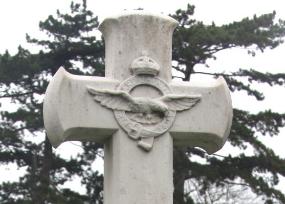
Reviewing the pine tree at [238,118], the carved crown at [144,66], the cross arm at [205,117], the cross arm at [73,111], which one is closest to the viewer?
the cross arm at [73,111]

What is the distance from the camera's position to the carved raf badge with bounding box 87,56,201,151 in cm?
492

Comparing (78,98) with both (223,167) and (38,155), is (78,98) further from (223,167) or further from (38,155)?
(38,155)

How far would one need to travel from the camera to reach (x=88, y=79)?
16.3 feet

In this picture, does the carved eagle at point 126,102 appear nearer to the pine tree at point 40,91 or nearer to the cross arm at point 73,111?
the cross arm at point 73,111

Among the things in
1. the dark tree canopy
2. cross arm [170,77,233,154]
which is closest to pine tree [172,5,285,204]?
the dark tree canopy

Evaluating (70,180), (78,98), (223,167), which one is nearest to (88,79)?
(78,98)

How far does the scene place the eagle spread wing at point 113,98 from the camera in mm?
4914

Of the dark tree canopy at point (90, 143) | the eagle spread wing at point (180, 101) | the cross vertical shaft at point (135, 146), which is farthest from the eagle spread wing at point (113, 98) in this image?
the dark tree canopy at point (90, 143)

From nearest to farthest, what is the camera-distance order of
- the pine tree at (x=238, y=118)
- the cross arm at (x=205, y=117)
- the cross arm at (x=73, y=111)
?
the cross arm at (x=73, y=111)
the cross arm at (x=205, y=117)
the pine tree at (x=238, y=118)

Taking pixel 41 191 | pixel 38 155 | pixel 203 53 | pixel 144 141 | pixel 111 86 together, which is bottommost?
pixel 144 141

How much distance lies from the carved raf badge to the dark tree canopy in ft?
45.4

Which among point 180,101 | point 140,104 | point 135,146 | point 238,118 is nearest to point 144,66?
point 140,104

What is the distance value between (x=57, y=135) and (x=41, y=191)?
15439mm

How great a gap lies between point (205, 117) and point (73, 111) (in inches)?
37.5
